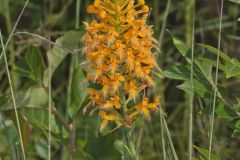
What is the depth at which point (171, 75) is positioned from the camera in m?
1.77

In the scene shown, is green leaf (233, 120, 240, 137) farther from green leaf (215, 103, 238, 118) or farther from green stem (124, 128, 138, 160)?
green stem (124, 128, 138, 160)

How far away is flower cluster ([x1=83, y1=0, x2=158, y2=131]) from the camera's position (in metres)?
1.60

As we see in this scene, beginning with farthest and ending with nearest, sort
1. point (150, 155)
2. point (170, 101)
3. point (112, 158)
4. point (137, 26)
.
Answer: point (170, 101)
point (150, 155)
point (112, 158)
point (137, 26)

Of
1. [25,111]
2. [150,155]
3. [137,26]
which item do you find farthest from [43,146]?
[137,26]

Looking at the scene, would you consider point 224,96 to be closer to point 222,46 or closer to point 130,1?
point 130,1

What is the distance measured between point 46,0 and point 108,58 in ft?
6.37

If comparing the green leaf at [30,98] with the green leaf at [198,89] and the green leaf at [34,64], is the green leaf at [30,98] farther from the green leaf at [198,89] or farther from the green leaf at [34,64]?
the green leaf at [198,89]

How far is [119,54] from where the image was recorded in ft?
5.17

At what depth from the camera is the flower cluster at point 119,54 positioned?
5.24 ft

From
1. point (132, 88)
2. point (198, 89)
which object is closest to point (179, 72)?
point (198, 89)

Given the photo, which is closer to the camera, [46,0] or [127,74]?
[127,74]

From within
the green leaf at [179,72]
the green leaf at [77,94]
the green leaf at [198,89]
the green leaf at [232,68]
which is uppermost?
the green leaf at [232,68]

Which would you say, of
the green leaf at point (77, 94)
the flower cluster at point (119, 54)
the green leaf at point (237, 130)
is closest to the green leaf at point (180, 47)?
the flower cluster at point (119, 54)

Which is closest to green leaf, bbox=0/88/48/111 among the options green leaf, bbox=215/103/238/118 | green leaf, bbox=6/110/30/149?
green leaf, bbox=6/110/30/149
